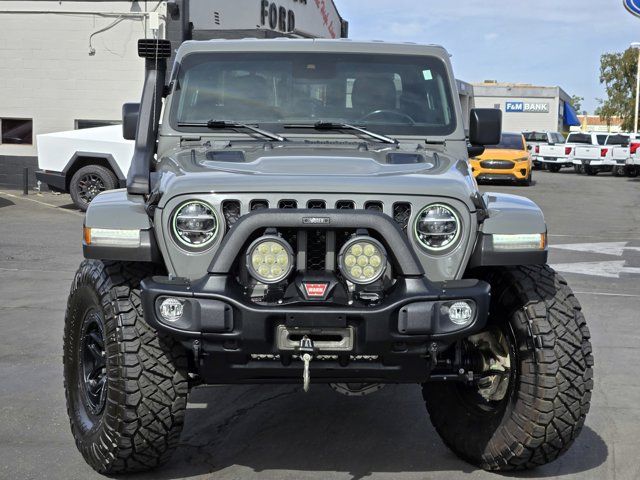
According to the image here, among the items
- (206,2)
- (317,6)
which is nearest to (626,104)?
(317,6)

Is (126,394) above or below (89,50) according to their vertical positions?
below

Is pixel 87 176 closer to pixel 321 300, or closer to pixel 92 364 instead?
pixel 92 364

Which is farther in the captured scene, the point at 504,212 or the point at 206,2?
the point at 206,2

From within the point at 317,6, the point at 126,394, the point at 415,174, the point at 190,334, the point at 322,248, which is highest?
the point at 317,6

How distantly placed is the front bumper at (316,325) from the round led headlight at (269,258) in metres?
0.12

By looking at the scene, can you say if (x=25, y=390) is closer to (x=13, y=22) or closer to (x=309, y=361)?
(x=309, y=361)

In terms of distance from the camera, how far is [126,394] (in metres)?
4.34

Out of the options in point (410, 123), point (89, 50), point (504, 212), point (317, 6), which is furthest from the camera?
point (317, 6)

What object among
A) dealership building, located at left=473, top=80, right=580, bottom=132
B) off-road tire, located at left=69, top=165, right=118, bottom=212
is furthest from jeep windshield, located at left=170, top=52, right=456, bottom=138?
dealership building, located at left=473, top=80, right=580, bottom=132

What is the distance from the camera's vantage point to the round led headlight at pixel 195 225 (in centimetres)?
433

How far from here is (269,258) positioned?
4172mm

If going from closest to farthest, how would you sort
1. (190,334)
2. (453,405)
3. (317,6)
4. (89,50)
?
(190,334), (453,405), (89,50), (317,6)

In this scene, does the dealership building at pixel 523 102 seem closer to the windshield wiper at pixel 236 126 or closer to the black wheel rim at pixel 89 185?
the black wheel rim at pixel 89 185

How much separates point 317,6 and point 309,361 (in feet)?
91.1
